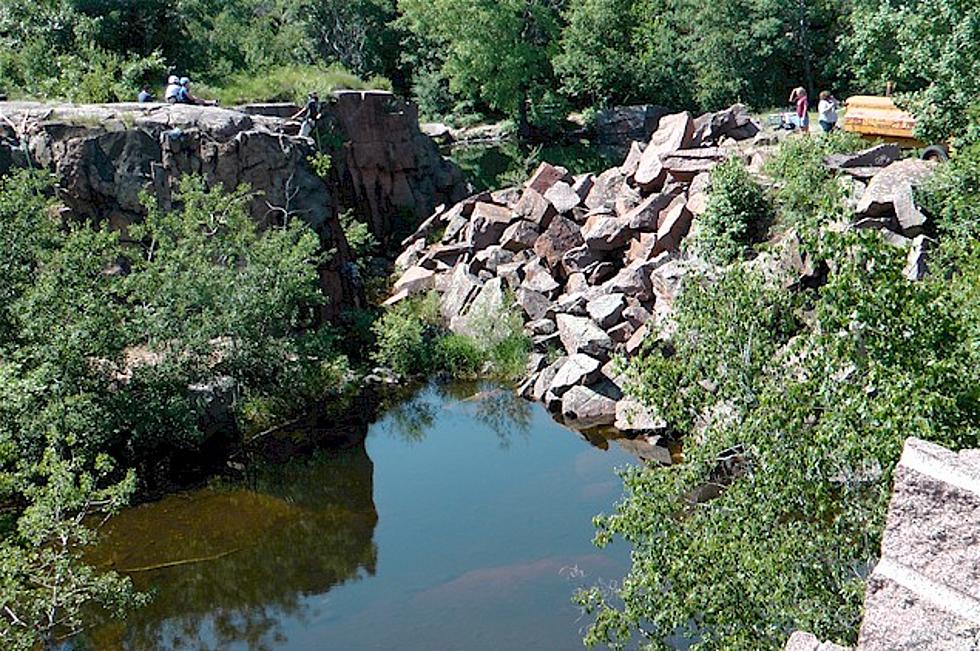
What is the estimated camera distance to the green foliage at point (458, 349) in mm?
25953

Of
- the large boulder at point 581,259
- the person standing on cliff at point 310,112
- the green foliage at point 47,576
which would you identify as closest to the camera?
the green foliage at point 47,576

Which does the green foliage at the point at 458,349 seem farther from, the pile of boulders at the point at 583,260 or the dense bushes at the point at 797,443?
the dense bushes at the point at 797,443

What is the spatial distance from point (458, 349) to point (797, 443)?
54.1 feet

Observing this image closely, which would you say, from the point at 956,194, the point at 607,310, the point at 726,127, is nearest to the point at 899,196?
the point at 956,194

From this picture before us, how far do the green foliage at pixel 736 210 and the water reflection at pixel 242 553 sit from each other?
930cm

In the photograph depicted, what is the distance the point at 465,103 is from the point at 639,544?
49064 millimetres

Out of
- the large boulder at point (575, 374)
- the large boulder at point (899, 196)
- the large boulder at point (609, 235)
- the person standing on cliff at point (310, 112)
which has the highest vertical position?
the person standing on cliff at point (310, 112)

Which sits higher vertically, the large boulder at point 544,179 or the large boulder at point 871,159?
the large boulder at point 871,159

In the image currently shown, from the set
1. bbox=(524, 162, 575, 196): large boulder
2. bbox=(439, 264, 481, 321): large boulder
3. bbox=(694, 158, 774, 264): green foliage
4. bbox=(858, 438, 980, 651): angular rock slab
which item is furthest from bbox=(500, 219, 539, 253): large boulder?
bbox=(858, 438, 980, 651): angular rock slab

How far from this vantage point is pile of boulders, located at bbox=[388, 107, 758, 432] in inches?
958

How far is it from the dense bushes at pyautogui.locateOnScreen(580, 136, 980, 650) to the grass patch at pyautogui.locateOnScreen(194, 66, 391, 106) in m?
24.2

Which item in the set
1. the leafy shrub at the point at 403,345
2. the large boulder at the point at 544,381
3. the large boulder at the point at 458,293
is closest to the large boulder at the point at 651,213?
the large boulder at the point at 458,293

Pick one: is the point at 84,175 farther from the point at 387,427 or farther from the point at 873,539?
the point at 873,539

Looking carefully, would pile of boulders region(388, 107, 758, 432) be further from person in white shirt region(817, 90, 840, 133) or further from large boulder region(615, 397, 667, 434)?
person in white shirt region(817, 90, 840, 133)
